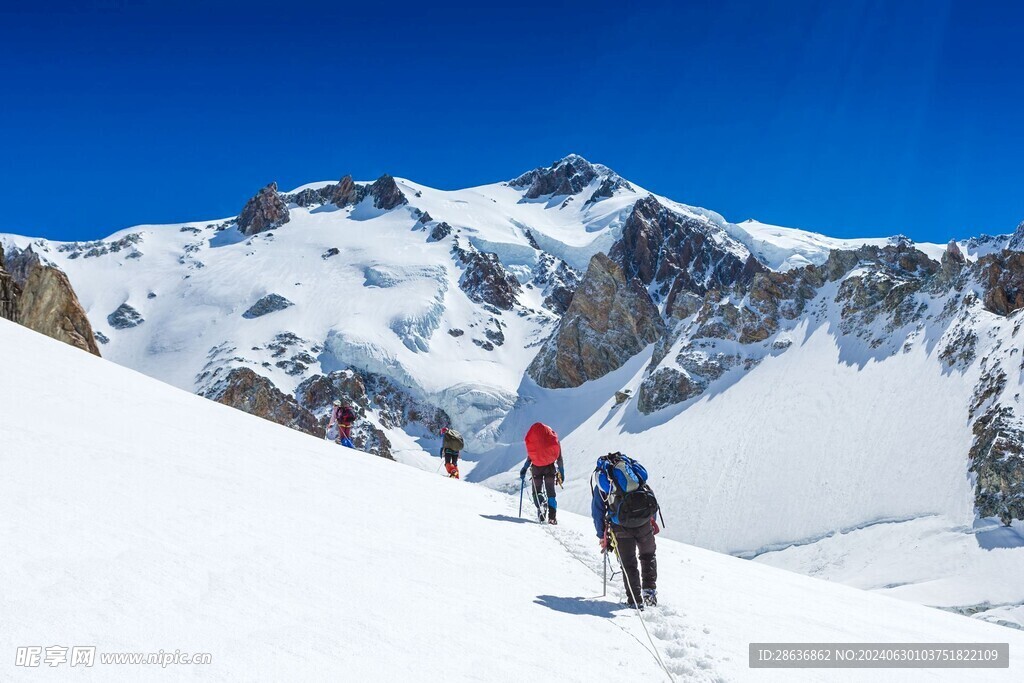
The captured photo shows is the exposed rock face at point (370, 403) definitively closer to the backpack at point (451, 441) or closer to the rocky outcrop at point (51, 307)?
the rocky outcrop at point (51, 307)

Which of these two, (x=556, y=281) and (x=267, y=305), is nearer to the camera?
(x=267, y=305)

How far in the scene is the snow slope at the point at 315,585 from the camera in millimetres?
4445

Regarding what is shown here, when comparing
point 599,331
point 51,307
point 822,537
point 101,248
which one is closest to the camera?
point 51,307

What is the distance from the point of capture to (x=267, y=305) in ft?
437

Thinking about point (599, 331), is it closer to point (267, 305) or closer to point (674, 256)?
point (674, 256)

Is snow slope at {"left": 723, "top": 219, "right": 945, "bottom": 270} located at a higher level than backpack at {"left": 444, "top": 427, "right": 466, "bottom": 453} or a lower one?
higher

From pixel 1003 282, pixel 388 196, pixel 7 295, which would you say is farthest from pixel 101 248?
pixel 1003 282

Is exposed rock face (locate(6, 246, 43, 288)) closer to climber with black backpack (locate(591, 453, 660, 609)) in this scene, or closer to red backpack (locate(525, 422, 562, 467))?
red backpack (locate(525, 422, 562, 467))

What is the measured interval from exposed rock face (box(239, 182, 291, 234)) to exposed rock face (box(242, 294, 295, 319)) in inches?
2300

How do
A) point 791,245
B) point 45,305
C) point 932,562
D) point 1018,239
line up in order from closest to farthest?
point 45,305 → point 932,562 → point 1018,239 → point 791,245

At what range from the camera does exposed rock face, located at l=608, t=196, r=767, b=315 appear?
502ft

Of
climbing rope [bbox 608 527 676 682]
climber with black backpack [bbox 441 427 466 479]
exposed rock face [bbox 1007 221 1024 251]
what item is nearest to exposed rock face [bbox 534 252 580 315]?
exposed rock face [bbox 1007 221 1024 251]

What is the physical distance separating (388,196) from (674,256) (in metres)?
87.2

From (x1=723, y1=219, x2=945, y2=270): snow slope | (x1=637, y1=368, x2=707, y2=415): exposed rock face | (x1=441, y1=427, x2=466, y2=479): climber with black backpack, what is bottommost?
(x1=441, y1=427, x2=466, y2=479): climber with black backpack
